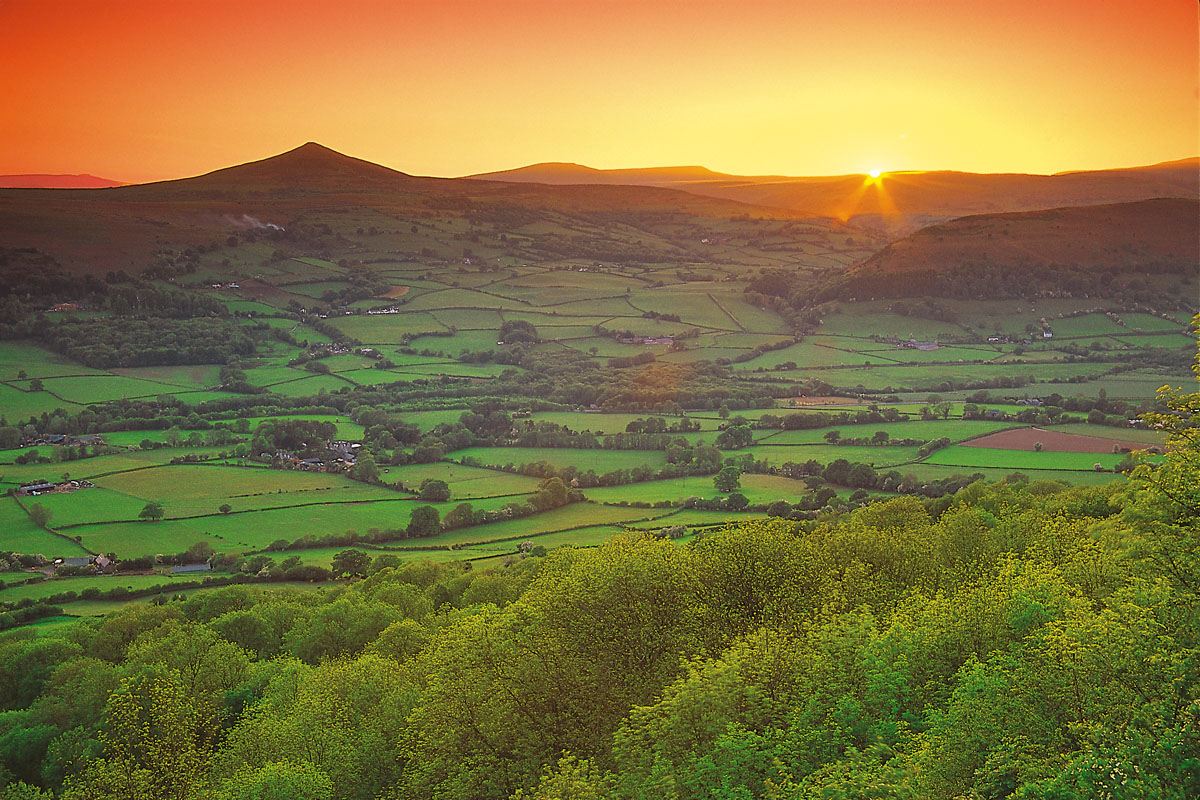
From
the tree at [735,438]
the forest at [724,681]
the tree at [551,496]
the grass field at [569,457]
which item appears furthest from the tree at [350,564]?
the tree at [735,438]

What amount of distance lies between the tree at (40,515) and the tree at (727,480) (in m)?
50.3

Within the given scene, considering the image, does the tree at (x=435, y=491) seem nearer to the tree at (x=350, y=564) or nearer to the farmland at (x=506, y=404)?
the farmland at (x=506, y=404)

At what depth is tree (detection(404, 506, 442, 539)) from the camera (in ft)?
207

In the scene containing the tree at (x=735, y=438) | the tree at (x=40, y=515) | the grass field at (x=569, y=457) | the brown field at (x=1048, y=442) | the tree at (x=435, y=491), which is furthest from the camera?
the tree at (x=735, y=438)

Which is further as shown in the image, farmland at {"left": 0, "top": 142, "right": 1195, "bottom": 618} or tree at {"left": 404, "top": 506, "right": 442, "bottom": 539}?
farmland at {"left": 0, "top": 142, "right": 1195, "bottom": 618}

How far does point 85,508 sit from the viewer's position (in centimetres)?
6675

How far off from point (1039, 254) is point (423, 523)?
14346cm

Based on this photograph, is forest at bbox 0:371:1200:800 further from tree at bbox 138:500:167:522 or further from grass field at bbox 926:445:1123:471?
grass field at bbox 926:445:1123:471

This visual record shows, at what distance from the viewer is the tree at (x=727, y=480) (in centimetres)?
6931

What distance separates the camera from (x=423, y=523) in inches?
2482

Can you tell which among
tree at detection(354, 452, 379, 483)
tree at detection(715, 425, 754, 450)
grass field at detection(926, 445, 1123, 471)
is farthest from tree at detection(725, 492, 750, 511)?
tree at detection(354, 452, 379, 483)

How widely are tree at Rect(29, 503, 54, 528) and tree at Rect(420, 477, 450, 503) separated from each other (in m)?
27.0

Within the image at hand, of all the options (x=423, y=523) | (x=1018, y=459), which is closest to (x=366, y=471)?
(x=423, y=523)

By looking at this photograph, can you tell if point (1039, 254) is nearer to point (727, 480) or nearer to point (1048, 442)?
point (1048, 442)
